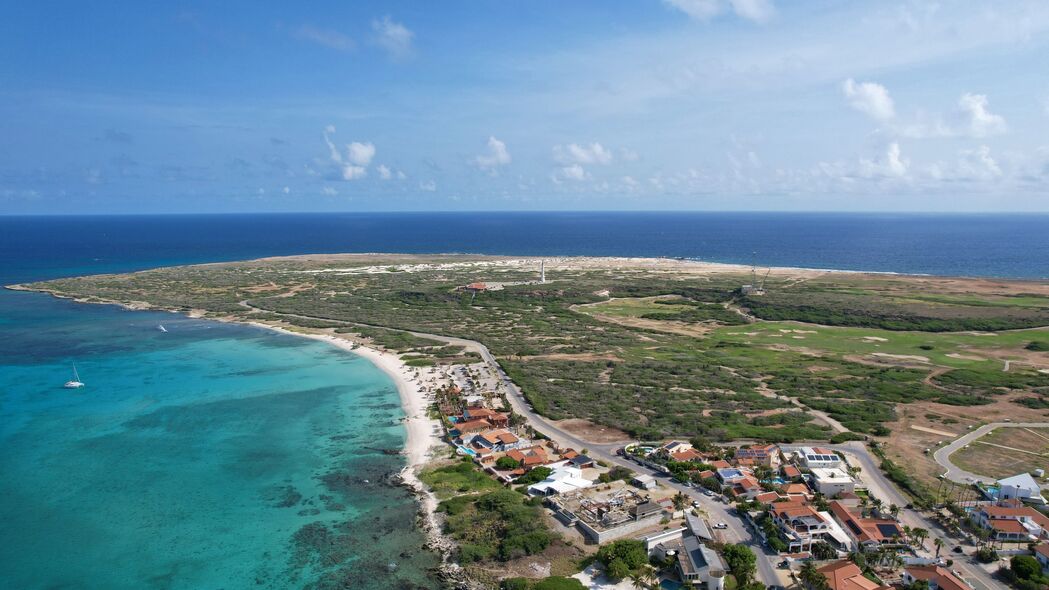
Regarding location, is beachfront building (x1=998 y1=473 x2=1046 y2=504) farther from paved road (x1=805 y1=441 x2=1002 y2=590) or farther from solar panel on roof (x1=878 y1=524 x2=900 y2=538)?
solar panel on roof (x1=878 y1=524 x2=900 y2=538)

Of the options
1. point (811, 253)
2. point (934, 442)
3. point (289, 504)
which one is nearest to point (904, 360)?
point (934, 442)

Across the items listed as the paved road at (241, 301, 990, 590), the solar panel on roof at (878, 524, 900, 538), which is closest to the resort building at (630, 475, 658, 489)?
the paved road at (241, 301, 990, 590)

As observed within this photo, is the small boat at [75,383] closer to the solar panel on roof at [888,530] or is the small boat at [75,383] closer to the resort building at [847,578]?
the resort building at [847,578]

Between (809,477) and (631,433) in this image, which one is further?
(631,433)

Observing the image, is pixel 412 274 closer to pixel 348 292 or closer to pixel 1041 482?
pixel 348 292

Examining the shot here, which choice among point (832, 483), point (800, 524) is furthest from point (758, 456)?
point (800, 524)

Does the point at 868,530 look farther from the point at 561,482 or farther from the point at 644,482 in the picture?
the point at 561,482

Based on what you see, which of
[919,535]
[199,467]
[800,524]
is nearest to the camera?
[919,535]
